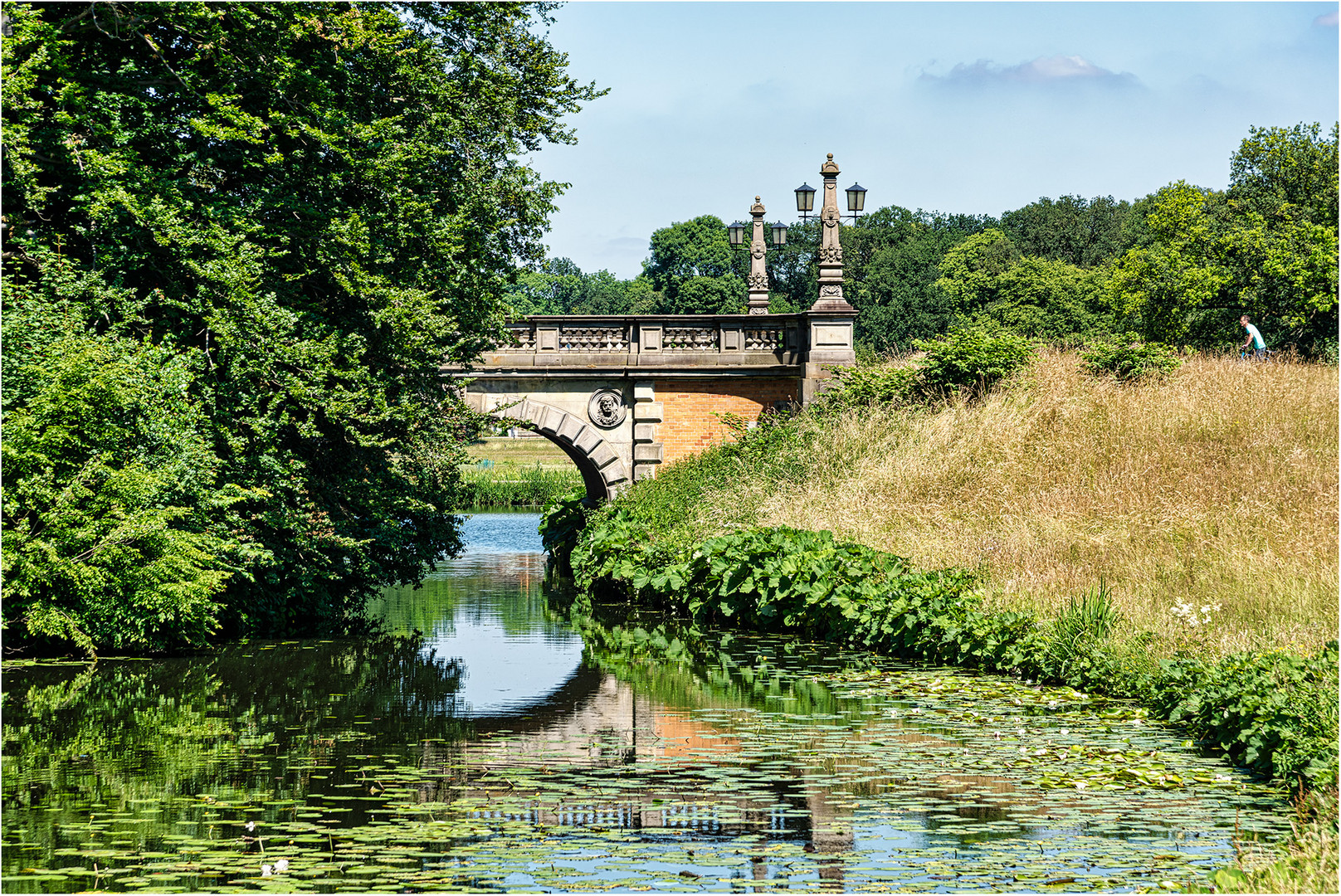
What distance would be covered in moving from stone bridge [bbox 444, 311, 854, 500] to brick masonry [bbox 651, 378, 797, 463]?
2 centimetres

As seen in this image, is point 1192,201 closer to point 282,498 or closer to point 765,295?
point 765,295

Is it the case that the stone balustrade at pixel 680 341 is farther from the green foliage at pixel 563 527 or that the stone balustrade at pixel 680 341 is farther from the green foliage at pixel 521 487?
the green foliage at pixel 521 487

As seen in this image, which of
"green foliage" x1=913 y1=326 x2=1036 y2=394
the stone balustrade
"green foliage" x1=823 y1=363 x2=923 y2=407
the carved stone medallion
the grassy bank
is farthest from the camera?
the carved stone medallion

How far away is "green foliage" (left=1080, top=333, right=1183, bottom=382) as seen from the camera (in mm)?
19469

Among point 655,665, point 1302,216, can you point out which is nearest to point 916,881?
point 655,665

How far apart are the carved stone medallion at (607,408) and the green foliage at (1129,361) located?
26.5ft

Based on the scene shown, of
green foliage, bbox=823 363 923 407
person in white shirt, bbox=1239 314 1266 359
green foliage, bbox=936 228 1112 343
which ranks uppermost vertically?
green foliage, bbox=936 228 1112 343

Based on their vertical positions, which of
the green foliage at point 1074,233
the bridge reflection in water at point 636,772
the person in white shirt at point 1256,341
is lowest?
the bridge reflection in water at point 636,772

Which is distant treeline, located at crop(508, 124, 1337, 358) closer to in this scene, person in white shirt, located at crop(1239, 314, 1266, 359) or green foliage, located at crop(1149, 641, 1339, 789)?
person in white shirt, located at crop(1239, 314, 1266, 359)

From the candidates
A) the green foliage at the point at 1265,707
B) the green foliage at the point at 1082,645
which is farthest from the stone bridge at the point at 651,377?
the green foliage at the point at 1265,707

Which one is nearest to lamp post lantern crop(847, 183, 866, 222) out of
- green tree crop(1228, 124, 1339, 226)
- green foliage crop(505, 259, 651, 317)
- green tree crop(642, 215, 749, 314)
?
green tree crop(1228, 124, 1339, 226)

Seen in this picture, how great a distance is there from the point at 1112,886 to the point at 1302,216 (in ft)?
120

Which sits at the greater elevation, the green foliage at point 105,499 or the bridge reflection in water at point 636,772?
the green foliage at point 105,499

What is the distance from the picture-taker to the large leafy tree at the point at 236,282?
12.2 m
